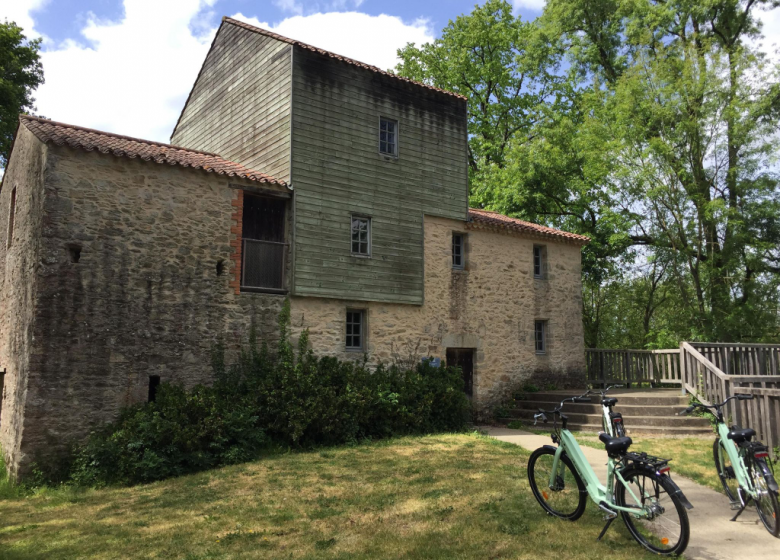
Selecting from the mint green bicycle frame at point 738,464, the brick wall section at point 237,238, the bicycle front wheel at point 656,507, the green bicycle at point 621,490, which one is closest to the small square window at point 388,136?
the brick wall section at point 237,238

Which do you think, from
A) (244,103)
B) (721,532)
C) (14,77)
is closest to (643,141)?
(244,103)

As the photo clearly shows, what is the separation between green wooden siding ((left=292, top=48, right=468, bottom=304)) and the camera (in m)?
13.0

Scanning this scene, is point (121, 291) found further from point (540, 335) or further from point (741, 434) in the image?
point (540, 335)

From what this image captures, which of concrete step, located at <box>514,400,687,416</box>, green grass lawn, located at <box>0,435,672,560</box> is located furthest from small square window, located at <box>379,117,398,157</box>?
green grass lawn, located at <box>0,435,672,560</box>

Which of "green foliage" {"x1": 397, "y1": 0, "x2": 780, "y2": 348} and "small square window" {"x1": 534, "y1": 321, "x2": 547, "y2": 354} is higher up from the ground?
"green foliage" {"x1": 397, "y1": 0, "x2": 780, "y2": 348}

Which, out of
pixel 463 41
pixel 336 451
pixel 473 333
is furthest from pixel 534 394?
pixel 463 41

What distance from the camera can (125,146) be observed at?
11492mm

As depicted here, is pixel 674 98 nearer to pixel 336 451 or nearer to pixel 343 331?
pixel 343 331

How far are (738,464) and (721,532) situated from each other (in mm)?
689

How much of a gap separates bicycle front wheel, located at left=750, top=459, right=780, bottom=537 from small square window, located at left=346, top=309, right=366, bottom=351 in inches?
351

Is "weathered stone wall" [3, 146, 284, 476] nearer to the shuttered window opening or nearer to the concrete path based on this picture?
the shuttered window opening

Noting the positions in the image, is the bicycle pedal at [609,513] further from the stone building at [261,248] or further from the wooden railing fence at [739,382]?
the stone building at [261,248]

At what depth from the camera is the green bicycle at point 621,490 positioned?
4875mm

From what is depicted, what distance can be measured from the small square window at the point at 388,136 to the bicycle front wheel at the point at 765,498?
35.5 ft
